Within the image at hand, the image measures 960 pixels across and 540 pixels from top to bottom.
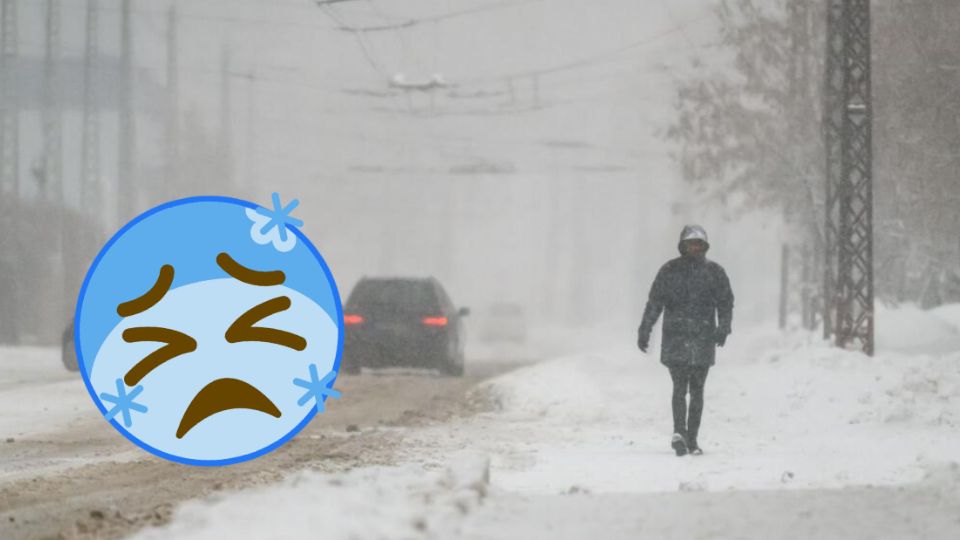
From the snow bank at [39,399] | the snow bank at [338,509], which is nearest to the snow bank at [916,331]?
the snow bank at [39,399]

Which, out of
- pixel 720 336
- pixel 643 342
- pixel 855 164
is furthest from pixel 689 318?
pixel 855 164

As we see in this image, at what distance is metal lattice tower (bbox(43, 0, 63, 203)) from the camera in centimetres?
3538

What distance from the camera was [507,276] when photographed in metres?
135

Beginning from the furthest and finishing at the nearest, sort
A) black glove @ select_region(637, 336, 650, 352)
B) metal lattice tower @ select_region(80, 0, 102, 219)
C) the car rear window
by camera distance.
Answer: metal lattice tower @ select_region(80, 0, 102, 219) < the car rear window < black glove @ select_region(637, 336, 650, 352)

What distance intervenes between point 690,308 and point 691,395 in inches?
28.3

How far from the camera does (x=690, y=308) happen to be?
36.2 feet

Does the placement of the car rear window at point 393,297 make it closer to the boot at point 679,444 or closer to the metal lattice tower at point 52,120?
the boot at point 679,444

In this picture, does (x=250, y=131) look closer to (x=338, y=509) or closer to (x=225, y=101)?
(x=225, y=101)

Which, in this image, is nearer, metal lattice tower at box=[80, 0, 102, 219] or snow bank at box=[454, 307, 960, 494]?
snow bank at box=[454, 307, 960, 494]

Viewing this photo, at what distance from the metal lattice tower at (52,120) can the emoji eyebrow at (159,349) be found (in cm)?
3146

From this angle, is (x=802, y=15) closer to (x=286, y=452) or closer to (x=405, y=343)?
(x=405, y=343)

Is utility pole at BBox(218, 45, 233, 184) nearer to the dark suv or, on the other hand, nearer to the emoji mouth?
the dark suv

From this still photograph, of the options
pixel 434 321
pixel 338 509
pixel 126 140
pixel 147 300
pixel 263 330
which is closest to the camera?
pixel 147 300

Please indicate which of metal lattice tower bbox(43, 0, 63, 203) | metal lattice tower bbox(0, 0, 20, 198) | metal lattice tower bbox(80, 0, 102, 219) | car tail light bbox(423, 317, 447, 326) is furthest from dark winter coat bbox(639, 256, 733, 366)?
metal lattice tower bbox(80, 0, 102, 219)
